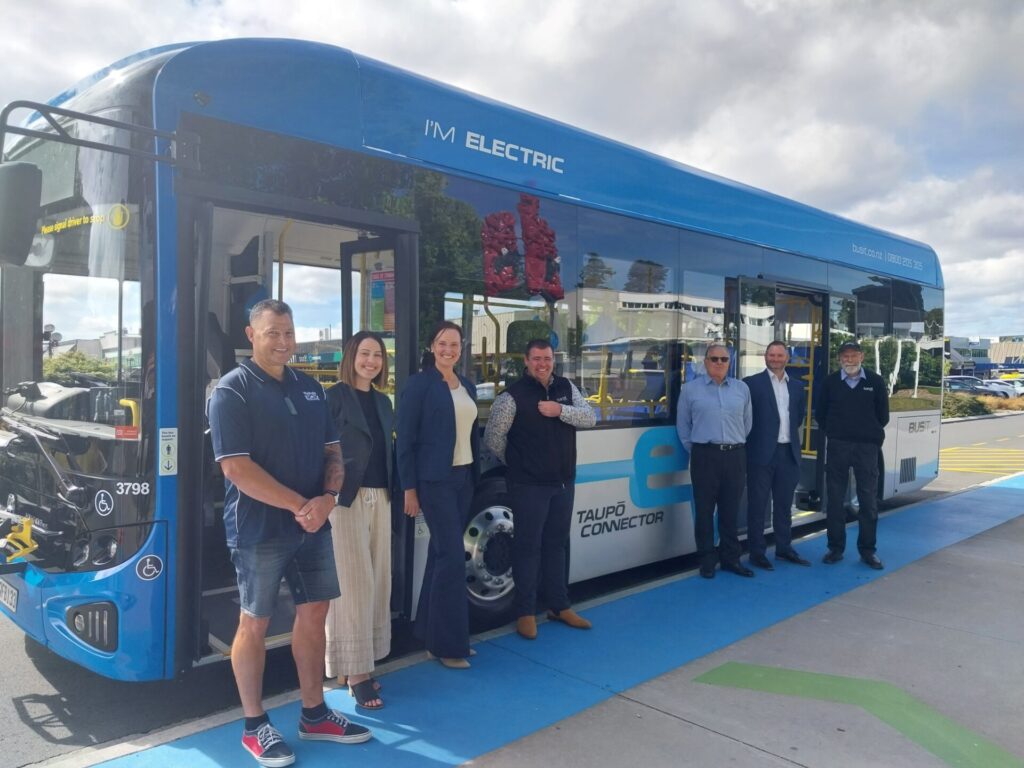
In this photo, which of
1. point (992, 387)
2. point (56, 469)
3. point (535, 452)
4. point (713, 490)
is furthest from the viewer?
point (992, 387)

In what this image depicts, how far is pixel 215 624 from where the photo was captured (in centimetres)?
439

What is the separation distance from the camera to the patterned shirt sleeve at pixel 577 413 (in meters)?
4.63

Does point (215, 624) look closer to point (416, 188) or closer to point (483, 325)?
point (483, 325)

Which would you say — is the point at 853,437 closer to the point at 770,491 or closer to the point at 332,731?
the point at 770,491

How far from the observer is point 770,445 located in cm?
641

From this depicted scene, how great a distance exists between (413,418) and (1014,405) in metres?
45.4

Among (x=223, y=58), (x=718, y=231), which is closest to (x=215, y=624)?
(x=223, y=58)

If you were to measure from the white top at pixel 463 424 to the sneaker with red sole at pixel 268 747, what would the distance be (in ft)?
5.03

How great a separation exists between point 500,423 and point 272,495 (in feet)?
5.89

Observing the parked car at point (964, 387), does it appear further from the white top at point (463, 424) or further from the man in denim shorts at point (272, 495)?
the man in denim shorts at point (272, 495)

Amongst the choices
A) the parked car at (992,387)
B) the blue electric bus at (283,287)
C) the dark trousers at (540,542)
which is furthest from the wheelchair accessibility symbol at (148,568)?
the parked car at (992,387)

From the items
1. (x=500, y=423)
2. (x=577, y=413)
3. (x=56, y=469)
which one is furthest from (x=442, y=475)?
(x=56, y=469)

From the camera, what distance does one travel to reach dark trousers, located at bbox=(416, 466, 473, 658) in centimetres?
414

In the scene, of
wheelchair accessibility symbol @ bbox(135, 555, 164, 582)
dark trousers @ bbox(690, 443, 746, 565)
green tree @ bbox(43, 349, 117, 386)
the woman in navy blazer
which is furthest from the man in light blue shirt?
green tree @ bbox(43, 349, 117, 386)
